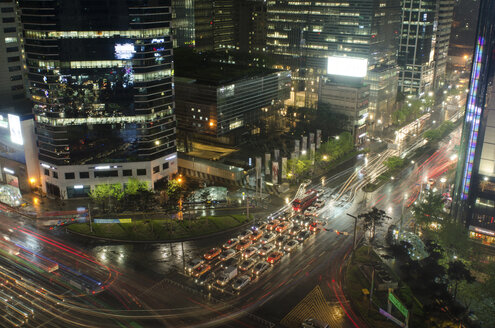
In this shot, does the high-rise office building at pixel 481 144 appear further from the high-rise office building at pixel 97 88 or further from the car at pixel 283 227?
the high-rise office building at pixel 97 88

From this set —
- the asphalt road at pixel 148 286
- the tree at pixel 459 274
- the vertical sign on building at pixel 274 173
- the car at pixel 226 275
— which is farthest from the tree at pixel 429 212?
the car at pixel 226 275

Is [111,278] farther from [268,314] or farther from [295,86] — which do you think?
[295,86]

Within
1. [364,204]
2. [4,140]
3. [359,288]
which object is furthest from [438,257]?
[4,140]

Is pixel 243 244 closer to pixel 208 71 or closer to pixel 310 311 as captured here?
pixel 310 311

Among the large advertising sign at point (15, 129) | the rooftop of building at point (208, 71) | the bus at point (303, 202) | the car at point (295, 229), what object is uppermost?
the rooftop of building at point (208, 71)

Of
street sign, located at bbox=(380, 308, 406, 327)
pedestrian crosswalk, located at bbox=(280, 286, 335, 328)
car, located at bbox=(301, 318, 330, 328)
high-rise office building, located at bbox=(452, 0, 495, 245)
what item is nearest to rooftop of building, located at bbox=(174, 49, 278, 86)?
high-rise office building, located at bbox=(452, 0, 495, 245)
